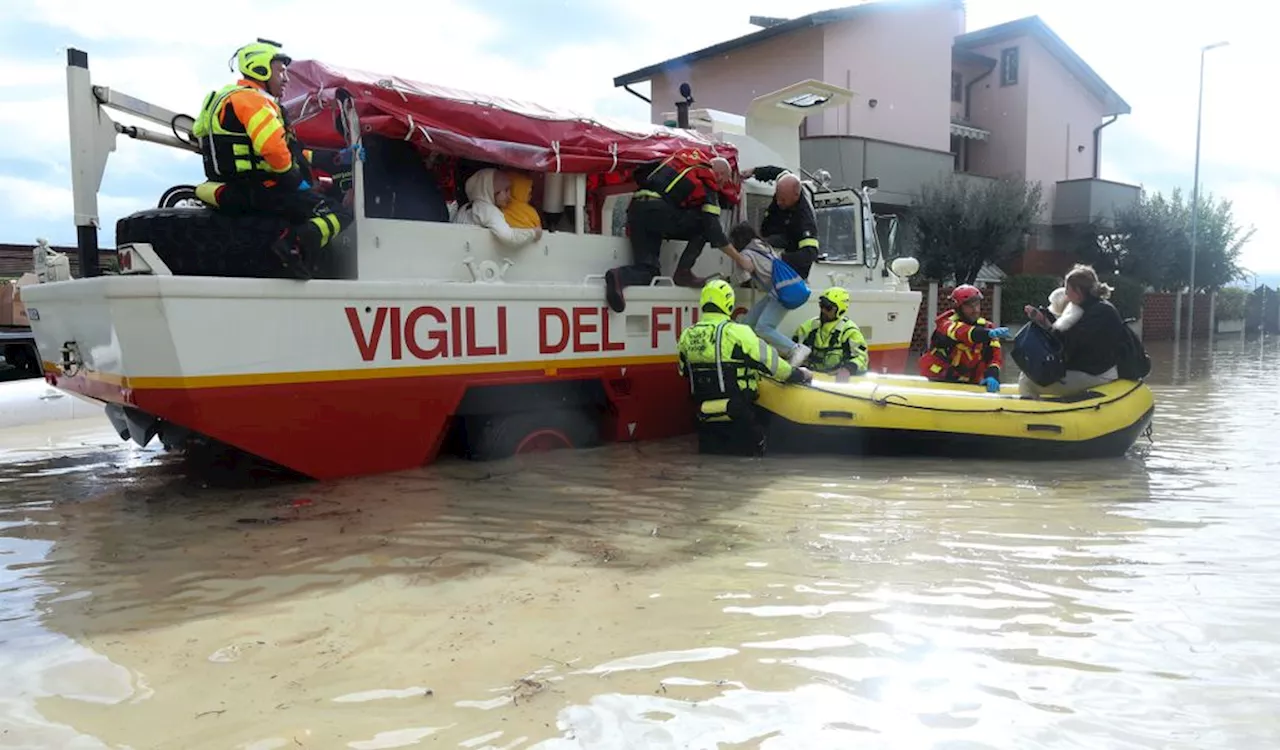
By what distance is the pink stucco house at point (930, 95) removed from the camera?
21906 millimetres

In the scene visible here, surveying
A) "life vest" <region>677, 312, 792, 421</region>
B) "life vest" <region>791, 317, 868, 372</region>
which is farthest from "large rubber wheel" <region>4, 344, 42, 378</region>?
"life vest" <region>791, 317, 868, 372</region>

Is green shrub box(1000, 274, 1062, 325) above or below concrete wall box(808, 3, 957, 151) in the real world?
below

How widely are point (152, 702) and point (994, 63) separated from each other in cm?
2937

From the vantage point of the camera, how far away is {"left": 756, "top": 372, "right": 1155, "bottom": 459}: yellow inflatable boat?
21.1 ft

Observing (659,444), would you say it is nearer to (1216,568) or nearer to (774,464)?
(774,464)

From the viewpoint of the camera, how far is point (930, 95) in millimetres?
24125

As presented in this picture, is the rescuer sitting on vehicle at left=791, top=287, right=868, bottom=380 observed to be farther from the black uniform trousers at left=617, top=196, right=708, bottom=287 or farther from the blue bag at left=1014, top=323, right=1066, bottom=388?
the black uniform trousers at left=617, top=196, right=708, bottom=287

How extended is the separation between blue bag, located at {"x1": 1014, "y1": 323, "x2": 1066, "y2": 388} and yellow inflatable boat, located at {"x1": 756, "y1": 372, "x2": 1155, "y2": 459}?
0.18m

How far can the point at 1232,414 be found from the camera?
9.44 meters

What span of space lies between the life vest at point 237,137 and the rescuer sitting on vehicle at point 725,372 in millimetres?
2975

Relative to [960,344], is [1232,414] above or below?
below

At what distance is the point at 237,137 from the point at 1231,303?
1394 inches

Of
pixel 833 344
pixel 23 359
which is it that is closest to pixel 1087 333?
pixel 833 344

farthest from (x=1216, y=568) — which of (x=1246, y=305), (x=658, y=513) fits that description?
(x=1246, y=305)
